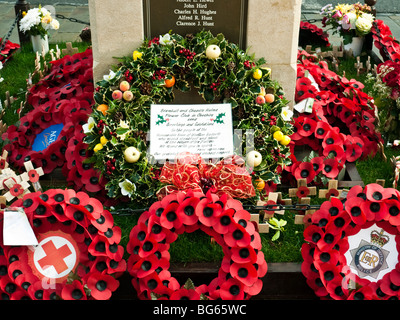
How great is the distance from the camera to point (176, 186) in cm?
375

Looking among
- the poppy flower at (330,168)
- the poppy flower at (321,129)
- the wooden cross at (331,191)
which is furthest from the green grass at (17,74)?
the wooden cross at (331,191)

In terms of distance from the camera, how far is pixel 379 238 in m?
3.25

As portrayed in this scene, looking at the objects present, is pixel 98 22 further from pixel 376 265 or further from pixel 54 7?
pixel 54 7

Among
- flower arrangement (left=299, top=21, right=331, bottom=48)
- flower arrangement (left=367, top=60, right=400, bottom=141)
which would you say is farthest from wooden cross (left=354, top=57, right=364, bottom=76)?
flower arrangement (left=367, top=60, right=400, bottom=141)

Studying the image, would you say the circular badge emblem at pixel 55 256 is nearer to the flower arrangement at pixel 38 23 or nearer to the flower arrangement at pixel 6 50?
the flower arrangement at pixel 6 50

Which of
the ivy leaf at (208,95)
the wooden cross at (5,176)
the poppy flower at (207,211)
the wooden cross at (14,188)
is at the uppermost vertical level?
the ivy leaf at (208,95)

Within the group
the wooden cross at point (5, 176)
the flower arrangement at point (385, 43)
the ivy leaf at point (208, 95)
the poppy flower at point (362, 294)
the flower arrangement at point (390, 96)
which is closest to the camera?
the poppy flower at point (362, 294)

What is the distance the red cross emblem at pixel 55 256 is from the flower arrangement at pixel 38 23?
14.2 ft

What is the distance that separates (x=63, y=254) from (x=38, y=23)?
14.6 feet

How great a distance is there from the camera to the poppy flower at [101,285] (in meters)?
3.07

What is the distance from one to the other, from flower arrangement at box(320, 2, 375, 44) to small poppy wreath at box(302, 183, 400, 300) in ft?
13.5

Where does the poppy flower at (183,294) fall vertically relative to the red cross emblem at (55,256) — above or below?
below

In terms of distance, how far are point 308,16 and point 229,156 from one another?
6.13m

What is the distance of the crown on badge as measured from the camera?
10.6ft
